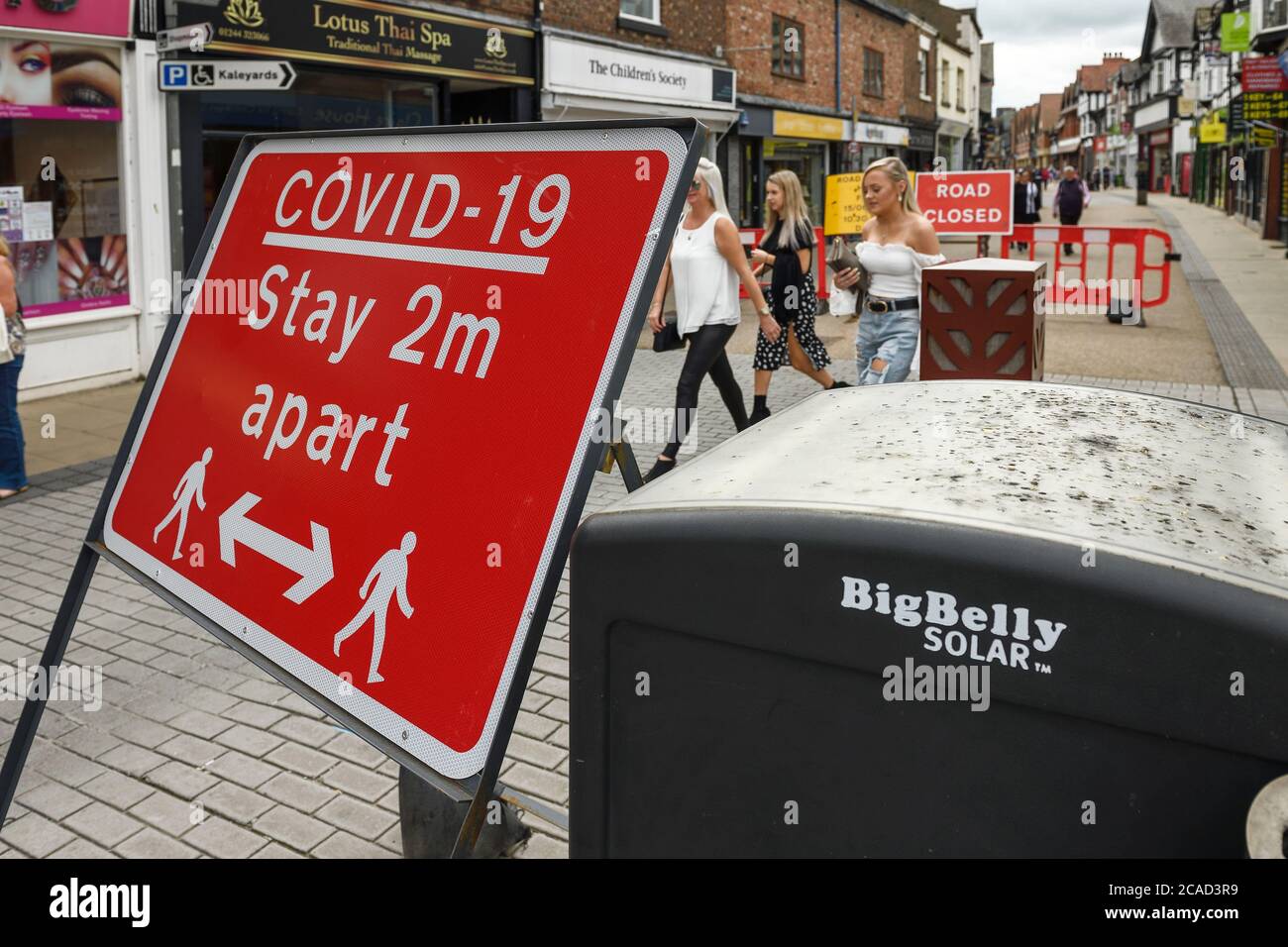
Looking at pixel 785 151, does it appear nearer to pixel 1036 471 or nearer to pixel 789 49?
pixel 789 49

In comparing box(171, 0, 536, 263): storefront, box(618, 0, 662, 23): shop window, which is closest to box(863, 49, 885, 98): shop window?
box(618, 0, 662, 23): shop window

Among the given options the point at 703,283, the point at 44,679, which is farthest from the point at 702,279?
the point at 44,679

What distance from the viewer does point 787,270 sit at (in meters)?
8.68

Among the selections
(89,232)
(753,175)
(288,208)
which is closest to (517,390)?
(288,208)

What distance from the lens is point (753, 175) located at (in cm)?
2303

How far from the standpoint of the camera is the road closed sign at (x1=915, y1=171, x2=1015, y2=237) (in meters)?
16.8

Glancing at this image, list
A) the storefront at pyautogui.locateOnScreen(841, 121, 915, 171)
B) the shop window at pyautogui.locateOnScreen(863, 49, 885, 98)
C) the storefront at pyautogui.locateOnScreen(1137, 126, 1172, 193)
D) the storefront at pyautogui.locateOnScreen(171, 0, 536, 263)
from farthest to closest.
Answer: the storefront at pyautogui.locateOnScreen(1137, 126, 1172, 193) → the shop window at pyautogui.locateOnScreen(863, 49, 885, 98) → the storefront at pyautogui.locateOnScreen(841, 121, 915, 171) → the storefront at pyautogui.locateOnScreen(171, 0, 536, 263)

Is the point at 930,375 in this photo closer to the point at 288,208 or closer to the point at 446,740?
the point at 288,208

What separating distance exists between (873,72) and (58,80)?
79.1 feet

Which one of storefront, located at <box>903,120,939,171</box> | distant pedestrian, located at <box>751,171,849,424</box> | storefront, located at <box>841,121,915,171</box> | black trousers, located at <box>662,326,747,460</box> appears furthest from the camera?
storefront, located at <box>903,120,939,171</box>

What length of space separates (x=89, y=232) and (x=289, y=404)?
9.34 metres

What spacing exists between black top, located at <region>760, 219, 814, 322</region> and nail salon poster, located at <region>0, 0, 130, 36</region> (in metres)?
5.88

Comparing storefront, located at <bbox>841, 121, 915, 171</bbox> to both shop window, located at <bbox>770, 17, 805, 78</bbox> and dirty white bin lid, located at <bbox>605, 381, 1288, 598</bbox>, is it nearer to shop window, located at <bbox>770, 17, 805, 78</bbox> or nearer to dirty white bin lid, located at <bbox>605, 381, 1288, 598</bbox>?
shop window, located at <bbox>770, 17, 805, 78</bbox>

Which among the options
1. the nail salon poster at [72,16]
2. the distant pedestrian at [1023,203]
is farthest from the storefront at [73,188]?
the distant pedestrian at [1023,203]
